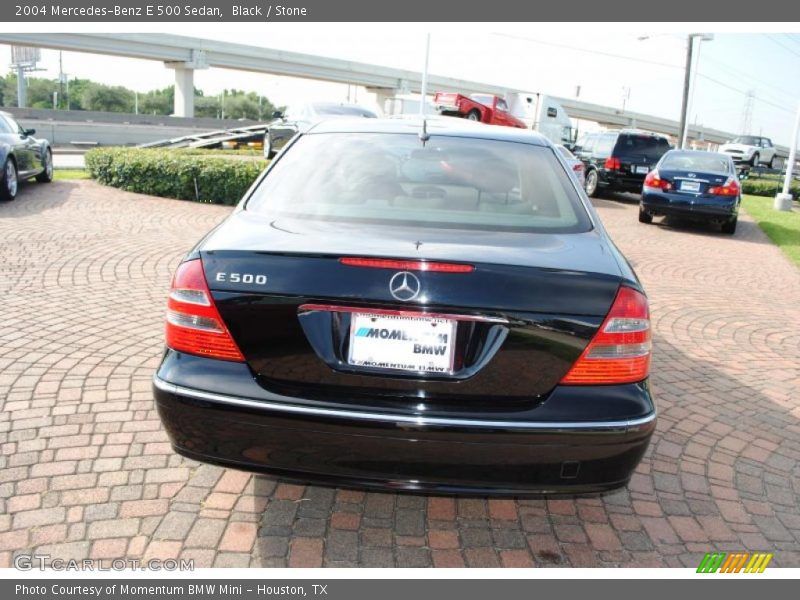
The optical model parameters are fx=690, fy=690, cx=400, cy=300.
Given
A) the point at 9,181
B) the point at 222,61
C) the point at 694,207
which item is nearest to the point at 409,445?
the point at 9,181

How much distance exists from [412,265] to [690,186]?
1236 centimetres

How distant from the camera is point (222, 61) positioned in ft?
192

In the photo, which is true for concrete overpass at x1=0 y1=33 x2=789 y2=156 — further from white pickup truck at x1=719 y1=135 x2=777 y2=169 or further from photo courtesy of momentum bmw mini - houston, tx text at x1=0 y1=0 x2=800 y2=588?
photo courtesy of momentum bmw mini - houston, tx text at x1=0 y1=0 x2=800 y2=588

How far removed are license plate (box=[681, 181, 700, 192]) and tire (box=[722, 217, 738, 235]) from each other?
103cm

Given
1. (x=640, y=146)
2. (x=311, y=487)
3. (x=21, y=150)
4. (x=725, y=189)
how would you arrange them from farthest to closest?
(x=640, y=146) → (x=725, y=189) → (x=21, y=150) → (x=311, y=487)

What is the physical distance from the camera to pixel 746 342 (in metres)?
6.21

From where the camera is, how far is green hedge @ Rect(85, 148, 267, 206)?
43.7 feet

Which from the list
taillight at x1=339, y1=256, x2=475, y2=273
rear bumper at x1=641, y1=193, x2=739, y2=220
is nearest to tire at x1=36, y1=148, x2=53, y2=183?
rear bumper at x1=641, y1=193, x2=739, y2=220

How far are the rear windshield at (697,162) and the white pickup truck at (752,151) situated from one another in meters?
23.8

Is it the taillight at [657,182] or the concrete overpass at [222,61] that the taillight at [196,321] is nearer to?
the taillight at [657,182]

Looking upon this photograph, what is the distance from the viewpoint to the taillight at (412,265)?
239cm

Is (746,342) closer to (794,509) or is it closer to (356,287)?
(794,509)

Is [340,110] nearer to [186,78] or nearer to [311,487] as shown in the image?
[311,487]
